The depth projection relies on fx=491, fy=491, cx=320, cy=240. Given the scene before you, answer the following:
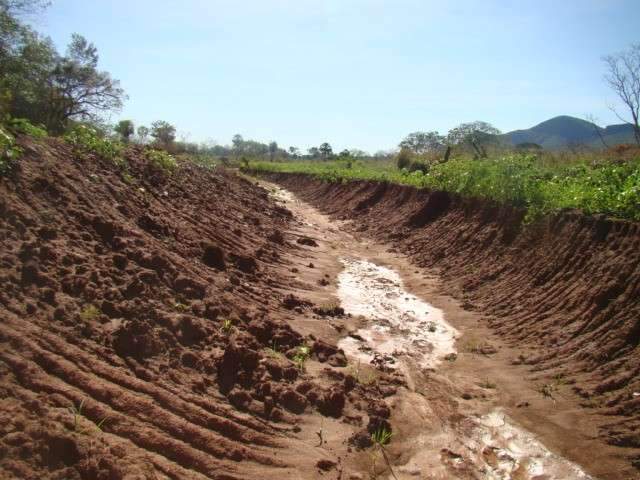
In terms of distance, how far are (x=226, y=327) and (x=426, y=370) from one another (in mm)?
2557

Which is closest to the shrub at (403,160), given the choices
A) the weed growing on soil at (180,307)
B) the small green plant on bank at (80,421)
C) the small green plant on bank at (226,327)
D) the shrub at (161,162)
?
the shrub at (161,162)

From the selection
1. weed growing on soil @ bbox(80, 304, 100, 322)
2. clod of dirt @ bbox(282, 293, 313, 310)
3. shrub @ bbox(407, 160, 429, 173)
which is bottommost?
clod of dirt @ bbox(282, 293, 313, 310)

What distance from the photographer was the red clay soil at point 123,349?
335 cm

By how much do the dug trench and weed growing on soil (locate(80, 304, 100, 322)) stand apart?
0.02m

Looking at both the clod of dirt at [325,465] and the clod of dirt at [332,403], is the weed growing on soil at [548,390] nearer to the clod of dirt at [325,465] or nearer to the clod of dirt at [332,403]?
the clod of dirt at [332,403]

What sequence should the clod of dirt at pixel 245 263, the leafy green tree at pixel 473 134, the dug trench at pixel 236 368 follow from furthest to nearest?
1. the leafy green tree at pixel 473 134
2. the clod of dirt at pixel 245 263
3. the dug trench at pixel 236 368

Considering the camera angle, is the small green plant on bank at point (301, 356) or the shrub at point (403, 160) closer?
the small green plant on bank at point (301, 356)

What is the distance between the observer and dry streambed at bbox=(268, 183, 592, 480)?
428cm

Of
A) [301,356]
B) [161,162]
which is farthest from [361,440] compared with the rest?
[161,162]

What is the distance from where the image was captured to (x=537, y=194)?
32.0 ft

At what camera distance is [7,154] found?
5.35 metres

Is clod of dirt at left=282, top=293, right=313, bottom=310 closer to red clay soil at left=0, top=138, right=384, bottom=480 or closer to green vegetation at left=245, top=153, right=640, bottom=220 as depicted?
red clay soil at left=0, top=138, right=384, bottom=480

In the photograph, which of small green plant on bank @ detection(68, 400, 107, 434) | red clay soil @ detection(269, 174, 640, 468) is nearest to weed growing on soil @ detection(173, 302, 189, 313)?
small green plant on bank @ detection(68, 400, 107, 434)

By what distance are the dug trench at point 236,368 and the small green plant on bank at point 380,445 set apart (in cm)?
2
